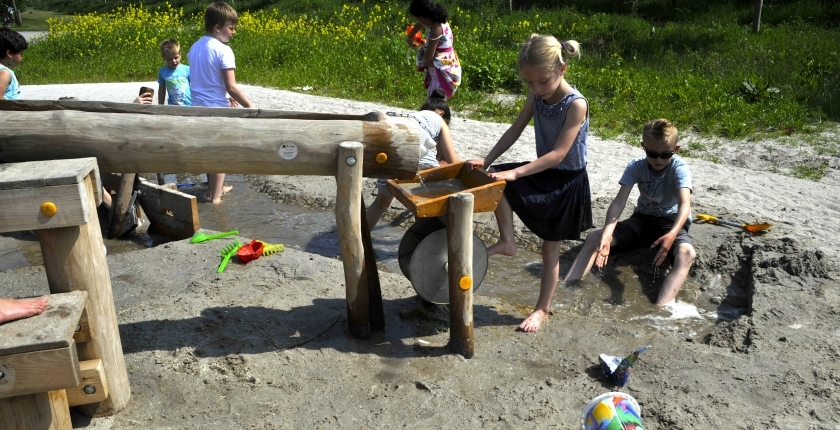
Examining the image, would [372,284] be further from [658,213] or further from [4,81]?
[4,81]

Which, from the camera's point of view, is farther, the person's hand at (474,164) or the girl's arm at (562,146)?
the person's hand at (474,164)

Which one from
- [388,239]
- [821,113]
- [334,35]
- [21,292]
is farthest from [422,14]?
[334,35]

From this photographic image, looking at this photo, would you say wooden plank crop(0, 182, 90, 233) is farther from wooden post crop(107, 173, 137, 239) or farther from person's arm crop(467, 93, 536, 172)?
wooden post crop(107, 173, 137, 239)

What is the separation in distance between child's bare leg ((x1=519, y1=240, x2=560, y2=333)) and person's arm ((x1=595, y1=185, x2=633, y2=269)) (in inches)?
9.5

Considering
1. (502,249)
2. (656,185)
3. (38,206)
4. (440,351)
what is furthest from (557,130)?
(38,206)

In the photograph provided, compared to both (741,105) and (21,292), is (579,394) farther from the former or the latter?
(741,105)

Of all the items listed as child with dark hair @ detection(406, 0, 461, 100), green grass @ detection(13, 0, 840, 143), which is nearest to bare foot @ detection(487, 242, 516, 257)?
child with dark hair @ detection(406, 0, 461, 100)

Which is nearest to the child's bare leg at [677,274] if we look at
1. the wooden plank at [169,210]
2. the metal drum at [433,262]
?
the metal drum at [433,262]

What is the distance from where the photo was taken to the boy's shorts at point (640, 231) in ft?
17.4

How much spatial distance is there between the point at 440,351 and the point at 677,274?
6.31 ft

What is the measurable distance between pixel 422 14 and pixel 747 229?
3306 mm

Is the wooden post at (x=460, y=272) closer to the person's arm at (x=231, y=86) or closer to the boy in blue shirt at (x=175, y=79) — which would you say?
the person's arm at (x=231, y=86)

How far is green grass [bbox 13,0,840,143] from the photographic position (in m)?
9.12

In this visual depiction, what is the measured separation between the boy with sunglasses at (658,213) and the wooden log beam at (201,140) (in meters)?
1.75
